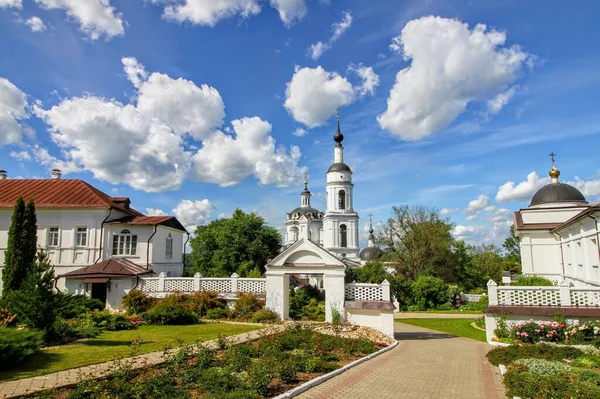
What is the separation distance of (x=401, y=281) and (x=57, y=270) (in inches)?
1037

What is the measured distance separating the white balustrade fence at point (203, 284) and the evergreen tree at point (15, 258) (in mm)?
5664

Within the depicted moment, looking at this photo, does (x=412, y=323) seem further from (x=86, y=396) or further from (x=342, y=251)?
(x=342, y=251)

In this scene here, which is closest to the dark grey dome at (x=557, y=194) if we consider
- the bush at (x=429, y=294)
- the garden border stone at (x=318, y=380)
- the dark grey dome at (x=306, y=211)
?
the bush at (x=429, y=294)

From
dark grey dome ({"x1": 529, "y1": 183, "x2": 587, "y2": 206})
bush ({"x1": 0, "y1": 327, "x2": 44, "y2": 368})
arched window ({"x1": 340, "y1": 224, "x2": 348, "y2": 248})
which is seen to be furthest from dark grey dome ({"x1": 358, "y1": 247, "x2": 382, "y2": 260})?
bush ({"x1": 0, "y1": 327, "x2": 44, "y2": 368})

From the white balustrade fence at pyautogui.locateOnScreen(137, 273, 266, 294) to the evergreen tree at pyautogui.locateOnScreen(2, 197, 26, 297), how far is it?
5.66m

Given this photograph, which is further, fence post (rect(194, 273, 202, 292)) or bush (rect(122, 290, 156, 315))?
fence post (rect(194, 273, 202, 292))

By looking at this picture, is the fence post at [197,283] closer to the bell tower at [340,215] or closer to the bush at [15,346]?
the bush at [15,346]

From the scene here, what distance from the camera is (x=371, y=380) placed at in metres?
8.89

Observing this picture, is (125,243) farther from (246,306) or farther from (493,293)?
(493,293)

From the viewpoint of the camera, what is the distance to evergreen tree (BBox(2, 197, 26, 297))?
58.8 ft

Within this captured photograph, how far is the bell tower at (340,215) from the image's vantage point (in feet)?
171

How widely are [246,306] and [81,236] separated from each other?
12.6 metres

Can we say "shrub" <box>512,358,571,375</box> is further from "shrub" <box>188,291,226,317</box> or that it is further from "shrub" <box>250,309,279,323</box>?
"shrub" <box>188,291,226,317</box>

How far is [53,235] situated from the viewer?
24359mm
